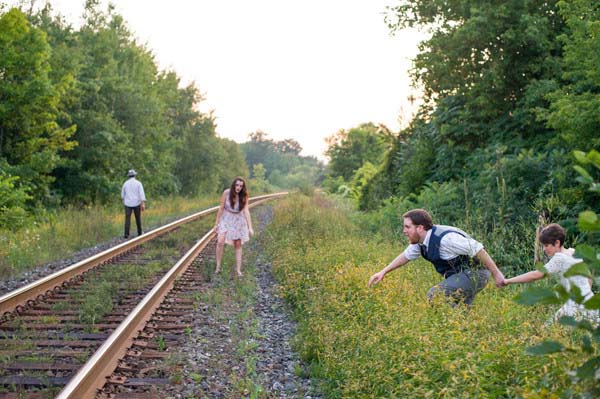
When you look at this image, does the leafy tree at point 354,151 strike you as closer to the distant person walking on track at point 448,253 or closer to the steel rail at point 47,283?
the steel rail at point 47,283

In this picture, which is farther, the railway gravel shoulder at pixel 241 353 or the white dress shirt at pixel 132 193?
the white dress shirt at pixel 132 193

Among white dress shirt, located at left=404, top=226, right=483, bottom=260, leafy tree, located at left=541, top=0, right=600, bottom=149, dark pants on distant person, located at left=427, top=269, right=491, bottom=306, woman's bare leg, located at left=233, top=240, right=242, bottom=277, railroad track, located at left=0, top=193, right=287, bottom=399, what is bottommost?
railroad track, located at left=0, top=193, right=287, bottom=399

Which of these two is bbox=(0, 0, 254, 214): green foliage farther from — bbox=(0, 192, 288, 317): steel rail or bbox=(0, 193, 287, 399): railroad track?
bbox=(0, 193, 287, 399): railroad track

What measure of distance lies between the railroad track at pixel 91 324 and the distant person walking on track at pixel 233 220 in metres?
0.83

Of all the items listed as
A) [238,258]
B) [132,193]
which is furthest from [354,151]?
[238,258]

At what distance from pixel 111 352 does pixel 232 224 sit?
554 cm

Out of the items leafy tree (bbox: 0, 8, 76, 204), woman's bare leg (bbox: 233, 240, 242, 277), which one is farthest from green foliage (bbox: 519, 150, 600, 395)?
leafy tree (bbox: 0, 8, 76, 204)

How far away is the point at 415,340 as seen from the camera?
4.71 metres

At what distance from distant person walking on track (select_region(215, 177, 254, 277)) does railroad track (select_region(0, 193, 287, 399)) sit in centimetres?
83

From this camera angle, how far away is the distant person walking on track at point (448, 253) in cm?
590

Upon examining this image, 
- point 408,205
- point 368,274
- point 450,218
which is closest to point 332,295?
point 368,274

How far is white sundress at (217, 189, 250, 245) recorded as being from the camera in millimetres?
10883

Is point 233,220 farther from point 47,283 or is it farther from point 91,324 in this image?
point 91,324

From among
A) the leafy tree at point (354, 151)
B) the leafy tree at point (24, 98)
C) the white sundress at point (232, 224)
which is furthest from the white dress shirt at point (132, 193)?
the leafy tree at point (354, 151)
